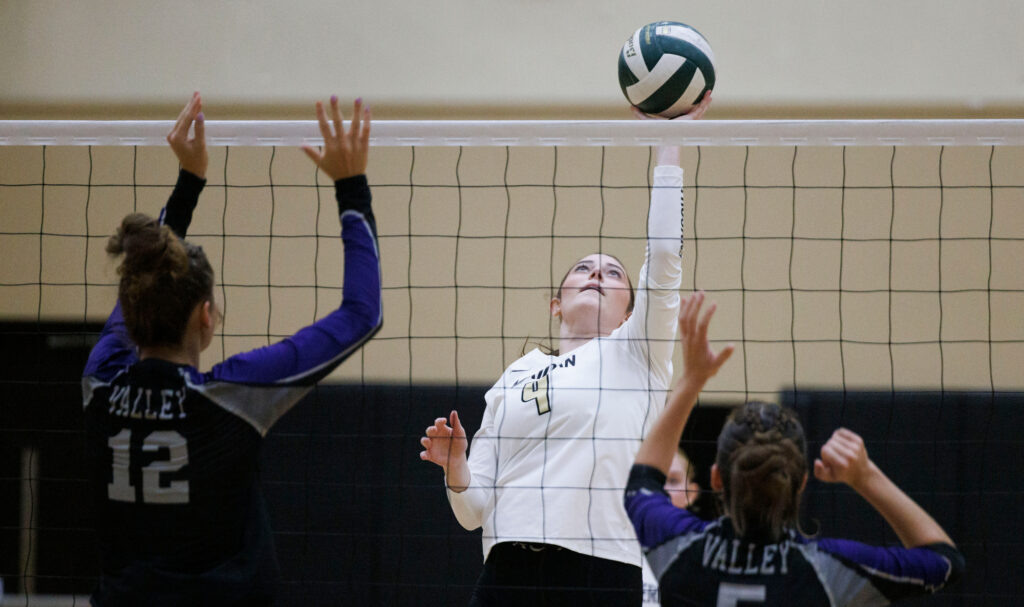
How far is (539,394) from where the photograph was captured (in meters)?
3.02

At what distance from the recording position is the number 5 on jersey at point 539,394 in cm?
298

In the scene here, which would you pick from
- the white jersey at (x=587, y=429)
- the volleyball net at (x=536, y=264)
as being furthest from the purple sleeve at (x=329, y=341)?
the volleyball net at (x=536, y=264)

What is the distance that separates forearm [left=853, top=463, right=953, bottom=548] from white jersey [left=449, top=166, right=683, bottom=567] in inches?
38.8

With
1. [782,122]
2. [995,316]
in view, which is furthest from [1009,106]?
[782,122]

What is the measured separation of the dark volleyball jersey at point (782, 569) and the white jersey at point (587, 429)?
0.91 m

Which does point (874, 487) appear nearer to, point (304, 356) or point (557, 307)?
point (304, 356)

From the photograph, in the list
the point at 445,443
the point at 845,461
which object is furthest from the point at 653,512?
the point at 445,443

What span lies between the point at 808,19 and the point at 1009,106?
4.08ft

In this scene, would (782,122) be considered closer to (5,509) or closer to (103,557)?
(103,557)

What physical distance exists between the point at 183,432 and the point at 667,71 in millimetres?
1785

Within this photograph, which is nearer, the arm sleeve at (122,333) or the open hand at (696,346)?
the open hand at (696,346)

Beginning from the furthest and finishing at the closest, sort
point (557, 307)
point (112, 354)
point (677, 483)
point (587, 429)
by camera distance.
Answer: point (677, 483)
point (557, 307)
point (587, 429)
point (112, 354)

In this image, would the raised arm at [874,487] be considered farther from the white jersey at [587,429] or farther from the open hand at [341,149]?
the open hand at [341,149]

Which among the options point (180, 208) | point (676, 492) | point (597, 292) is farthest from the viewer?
point (676, 492)
